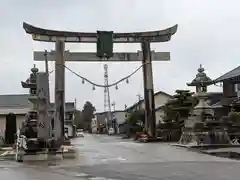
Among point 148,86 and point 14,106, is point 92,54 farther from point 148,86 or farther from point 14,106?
point 14,106

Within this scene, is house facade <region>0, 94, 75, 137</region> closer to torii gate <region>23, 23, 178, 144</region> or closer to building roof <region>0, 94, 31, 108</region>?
building roof <region>0, 94, 31, 108</region>

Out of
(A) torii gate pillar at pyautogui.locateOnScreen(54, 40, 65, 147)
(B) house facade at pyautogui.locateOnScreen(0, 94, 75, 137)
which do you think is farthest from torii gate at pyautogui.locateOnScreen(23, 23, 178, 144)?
(B) house facade at pyautogui.locateOnScreen(0, 94, 75, 137)

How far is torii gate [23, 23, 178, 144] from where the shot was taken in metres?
35.5

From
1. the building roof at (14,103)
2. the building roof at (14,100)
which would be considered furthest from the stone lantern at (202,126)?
the building roof at (14,100)

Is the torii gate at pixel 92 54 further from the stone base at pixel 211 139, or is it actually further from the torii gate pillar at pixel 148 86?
the stone base at pixel 211 139

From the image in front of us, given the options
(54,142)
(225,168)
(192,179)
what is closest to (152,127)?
(54,142)

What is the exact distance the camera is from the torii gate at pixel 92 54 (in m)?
35.5

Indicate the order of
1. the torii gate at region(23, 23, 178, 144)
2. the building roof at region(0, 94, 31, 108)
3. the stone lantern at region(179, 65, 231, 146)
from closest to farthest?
the stone lantern at region(179, 65, 231, 146) < the torii gate at region(23, 23, 178, 144) < the building roof at region(0, 94, 31, 108)

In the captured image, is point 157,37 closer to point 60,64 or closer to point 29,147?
point 60,64

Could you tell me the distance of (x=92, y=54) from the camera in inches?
1462

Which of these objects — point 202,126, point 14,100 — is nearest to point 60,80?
point 202,126

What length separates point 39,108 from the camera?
2322 centimetres

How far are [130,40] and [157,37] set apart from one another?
242cm

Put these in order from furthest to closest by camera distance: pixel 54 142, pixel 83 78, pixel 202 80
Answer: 1. pixel 83 78
2. pixel 202 80
3. pixel 54 142
